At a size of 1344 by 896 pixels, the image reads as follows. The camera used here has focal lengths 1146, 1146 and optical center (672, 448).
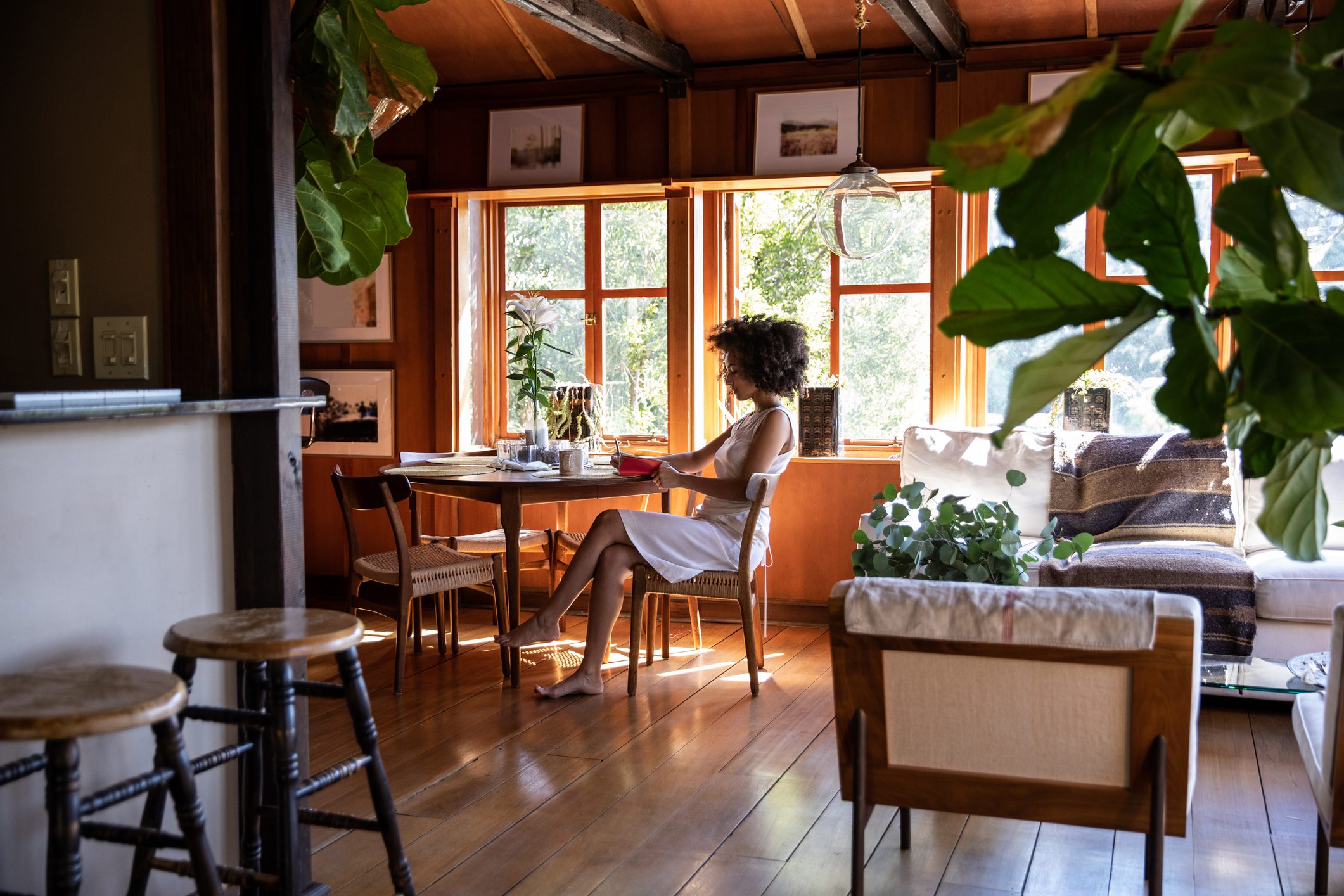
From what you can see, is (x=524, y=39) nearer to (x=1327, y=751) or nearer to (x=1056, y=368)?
(x=1327, y=751)

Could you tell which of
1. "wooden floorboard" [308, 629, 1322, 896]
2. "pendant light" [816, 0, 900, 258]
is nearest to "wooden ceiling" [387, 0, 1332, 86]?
"pendant light" [816, 0, 900, 258]

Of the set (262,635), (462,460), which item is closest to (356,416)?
(462,460)

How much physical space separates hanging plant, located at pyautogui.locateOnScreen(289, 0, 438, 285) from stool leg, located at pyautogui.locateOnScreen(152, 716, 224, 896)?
1.25 meters

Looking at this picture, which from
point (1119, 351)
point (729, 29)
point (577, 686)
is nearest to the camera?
point (577, 686)

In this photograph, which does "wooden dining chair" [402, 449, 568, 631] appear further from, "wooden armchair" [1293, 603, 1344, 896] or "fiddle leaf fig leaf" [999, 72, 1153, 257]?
"fiddle leaf fig leaf" [999, 72, 1153, 257]

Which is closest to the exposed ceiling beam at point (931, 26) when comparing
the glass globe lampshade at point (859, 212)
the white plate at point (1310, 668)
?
the glass globe lampshade at point (859, 212)

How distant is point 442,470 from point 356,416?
1.64 m

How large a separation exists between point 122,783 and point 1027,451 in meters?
4.18

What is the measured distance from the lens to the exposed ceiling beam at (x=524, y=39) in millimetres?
5631

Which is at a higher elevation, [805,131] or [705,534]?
[805,131]

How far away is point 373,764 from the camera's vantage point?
216cm

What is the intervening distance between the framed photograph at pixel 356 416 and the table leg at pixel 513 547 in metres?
1.94

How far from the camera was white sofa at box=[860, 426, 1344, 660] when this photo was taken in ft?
13.4

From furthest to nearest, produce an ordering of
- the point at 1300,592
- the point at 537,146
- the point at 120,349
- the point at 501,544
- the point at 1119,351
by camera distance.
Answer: the point at 537,146 → the point at 1119,351 → the point at 501,544 → the point at 1300,592 → the point at 120,349
